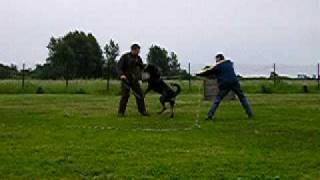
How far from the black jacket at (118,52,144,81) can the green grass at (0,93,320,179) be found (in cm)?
159

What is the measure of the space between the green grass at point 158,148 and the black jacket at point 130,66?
159cm

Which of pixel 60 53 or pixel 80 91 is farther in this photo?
pixel 60 53

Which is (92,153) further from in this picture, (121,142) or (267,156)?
(267,156)

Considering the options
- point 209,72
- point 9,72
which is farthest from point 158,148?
point 9,72

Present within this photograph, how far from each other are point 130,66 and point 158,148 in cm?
738

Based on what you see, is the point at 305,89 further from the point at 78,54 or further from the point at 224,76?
the point at 78,54

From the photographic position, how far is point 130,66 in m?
17.6

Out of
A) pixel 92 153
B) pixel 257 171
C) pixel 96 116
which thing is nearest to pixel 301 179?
pixel 257 171

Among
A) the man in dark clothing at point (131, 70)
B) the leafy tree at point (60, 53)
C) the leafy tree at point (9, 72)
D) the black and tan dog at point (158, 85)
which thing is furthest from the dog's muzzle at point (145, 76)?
the leafy tree at point (60, 53)

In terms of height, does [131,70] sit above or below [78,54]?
below

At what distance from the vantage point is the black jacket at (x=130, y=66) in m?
17.5

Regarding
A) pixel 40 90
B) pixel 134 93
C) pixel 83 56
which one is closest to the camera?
pixel 134 93

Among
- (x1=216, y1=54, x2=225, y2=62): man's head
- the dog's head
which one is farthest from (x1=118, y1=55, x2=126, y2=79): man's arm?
(x1=216, y1=54, x2=225, y2=62): man's head

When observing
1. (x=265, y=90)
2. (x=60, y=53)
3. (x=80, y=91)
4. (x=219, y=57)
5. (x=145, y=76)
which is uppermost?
(x=60, y=53)
